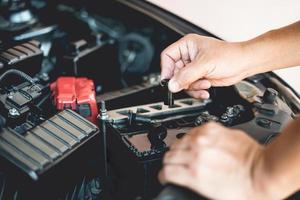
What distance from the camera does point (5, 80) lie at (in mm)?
1006

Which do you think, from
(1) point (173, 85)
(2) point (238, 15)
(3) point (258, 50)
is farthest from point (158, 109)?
(2) point (238, 15)

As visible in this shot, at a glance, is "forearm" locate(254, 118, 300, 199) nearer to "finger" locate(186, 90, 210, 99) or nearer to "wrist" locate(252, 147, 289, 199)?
"wrist" locate(252, 147, 289, 199)

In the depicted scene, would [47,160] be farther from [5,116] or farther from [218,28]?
[218,28]

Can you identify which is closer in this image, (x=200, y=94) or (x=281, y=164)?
(x=281, y=164)

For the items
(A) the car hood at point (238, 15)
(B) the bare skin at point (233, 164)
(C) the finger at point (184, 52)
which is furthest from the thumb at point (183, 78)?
(A) the car hood at point (238, 15)

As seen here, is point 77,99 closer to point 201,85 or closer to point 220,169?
point 201,85

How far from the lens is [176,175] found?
0.69m

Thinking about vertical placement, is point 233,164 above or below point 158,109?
above

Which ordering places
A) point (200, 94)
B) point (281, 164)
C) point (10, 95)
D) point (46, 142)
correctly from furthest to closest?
point (200, 94) < point (10, 95) < point (46, 142) < point (281, 164)

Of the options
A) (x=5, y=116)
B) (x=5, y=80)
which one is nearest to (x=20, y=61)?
(x=5, y=80)

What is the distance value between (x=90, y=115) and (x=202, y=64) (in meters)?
0.29

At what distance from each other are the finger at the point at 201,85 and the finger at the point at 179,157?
0.36 metres

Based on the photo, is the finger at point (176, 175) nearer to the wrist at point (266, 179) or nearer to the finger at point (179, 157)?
the finger at point (179, 157)

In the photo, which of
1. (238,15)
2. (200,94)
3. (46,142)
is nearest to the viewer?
(46,142)
